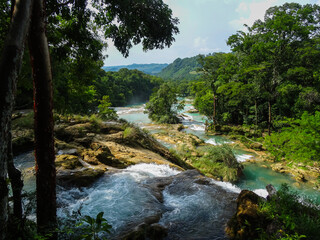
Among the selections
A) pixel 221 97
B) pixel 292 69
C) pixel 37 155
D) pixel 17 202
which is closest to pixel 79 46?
pixel 37 155

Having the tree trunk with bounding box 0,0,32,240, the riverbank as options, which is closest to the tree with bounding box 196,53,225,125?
the riverbank

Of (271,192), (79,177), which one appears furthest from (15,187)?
(271,192)

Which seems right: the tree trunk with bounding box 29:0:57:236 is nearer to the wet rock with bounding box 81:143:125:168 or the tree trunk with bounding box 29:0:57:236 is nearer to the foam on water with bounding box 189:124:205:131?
the wet rock with bounding box 81:143:125:168

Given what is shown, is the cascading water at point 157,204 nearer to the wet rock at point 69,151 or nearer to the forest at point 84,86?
the forest at point 84,86

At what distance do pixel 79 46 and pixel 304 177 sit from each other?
15.2 meters

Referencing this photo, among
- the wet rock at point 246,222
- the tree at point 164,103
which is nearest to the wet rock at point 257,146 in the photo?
the tree at point 164,103

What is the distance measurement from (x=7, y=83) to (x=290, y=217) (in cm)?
519

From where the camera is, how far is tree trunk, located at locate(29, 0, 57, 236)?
2738 millimetres

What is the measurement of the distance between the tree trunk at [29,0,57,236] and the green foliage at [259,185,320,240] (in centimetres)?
409

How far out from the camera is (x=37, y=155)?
113 inches

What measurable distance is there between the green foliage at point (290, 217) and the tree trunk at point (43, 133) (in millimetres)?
4088

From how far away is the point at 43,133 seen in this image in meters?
2.87

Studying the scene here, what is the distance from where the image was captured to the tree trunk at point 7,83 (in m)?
1.81

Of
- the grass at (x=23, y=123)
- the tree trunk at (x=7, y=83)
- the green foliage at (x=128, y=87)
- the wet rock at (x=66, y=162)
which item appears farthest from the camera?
the green foliage at (x=128, y=87)
